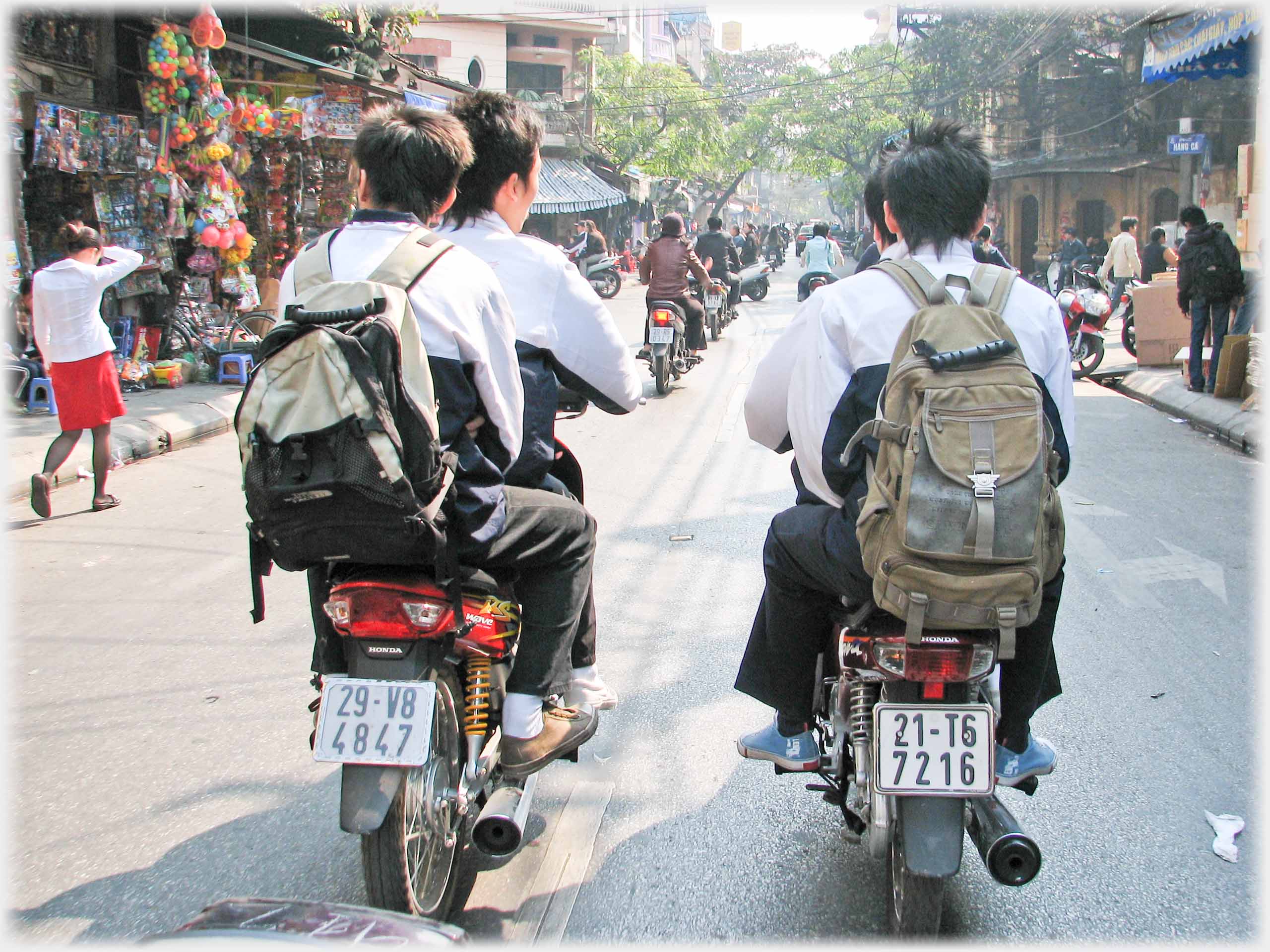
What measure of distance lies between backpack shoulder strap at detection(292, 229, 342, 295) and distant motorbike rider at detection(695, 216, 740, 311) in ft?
40.9

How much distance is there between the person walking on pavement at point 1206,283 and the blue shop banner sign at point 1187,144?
6.54 meters

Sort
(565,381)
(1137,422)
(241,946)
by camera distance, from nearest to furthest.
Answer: (241,946) → (565,381) → (1137,422)

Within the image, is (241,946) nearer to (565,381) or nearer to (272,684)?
(565,381)

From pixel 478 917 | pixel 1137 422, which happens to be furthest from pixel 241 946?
pixel 1137 422

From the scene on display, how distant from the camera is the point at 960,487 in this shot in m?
2.07

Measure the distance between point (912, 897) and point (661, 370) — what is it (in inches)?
339

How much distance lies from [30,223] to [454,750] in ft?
31.0

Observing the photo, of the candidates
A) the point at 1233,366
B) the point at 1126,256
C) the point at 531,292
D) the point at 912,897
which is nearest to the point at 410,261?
the point at 531,292

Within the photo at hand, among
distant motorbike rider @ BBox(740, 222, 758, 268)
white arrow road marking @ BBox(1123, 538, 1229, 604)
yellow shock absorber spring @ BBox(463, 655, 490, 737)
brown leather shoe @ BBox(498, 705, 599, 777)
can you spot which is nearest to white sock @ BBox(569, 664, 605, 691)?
brown leather shoe @ BBox(498, 705, 599, 777)

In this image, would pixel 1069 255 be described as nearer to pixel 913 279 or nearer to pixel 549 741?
pixel 913 279

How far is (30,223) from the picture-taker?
33.0 feet

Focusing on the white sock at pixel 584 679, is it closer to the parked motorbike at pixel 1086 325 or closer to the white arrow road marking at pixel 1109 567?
the white arrow road marking at pixel 1109 567

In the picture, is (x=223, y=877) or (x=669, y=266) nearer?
(x=223, y=877)

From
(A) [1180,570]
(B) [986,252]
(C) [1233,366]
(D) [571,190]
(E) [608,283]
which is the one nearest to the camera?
(A) [1180,570]
